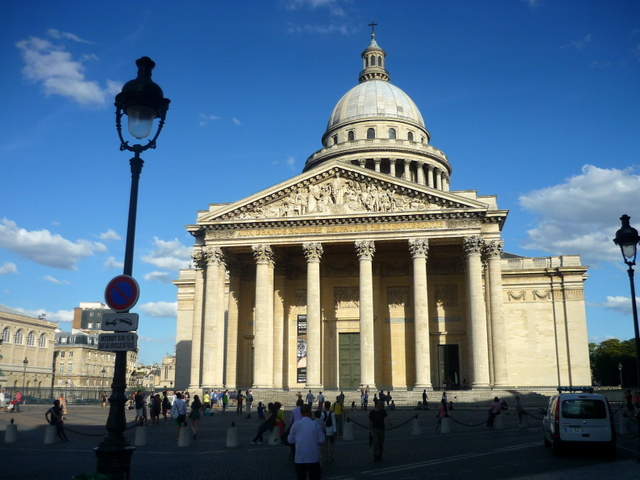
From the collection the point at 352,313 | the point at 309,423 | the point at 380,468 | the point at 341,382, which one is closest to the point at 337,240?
the point at 352,313

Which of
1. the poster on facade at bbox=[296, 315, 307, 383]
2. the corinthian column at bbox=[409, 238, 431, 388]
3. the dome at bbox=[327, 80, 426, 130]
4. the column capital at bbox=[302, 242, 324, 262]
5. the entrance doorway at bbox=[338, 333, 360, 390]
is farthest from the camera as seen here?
the dome at bbox=[327, 80, 426, 130]

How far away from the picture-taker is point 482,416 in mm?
34094

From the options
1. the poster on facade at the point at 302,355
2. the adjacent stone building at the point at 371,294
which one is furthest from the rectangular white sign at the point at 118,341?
the poster on facade at the point at 302,355

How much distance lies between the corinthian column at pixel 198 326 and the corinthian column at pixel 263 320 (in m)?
4.40

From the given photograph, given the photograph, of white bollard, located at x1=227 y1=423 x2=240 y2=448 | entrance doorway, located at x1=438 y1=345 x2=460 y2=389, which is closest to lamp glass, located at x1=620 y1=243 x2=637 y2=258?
white bollard, located at x1=227 y1=423 x2=240 y2=448

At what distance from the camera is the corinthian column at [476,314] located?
136 feet

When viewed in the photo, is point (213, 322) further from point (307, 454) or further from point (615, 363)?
point (615, 363)

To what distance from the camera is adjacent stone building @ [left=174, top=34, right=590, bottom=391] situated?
4338cm

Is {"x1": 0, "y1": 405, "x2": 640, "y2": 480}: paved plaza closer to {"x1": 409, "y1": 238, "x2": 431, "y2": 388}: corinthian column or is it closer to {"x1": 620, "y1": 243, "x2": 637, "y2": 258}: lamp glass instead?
{"x1": 620, "y1": 243, "x2": 637, "y2": 258}: lamp glass

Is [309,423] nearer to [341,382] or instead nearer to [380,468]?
[380,468]

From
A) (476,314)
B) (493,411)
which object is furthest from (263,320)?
(493,411)

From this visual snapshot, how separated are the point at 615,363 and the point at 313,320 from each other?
69.6 m

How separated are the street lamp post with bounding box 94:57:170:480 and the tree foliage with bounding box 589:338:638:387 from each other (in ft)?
306

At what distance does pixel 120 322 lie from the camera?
9.59m
